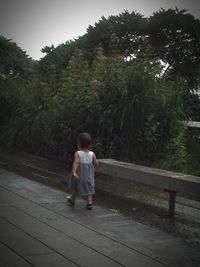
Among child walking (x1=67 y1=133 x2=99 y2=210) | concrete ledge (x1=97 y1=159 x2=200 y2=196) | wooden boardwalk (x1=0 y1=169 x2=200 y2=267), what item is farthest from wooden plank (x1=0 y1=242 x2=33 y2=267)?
concrete ledge (x1=97 y1=159 x2=200 y2=196)

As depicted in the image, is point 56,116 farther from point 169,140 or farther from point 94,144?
point 169,140

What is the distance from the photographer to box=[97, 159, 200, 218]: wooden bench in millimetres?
6277

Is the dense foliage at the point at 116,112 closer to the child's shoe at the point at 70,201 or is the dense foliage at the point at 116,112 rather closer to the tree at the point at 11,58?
the child's shoe at the point at 70,201

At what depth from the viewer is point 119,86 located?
10164mm

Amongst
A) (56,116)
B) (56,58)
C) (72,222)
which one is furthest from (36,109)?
(56,58)

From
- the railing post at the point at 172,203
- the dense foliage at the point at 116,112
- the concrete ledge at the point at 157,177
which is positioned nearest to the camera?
the concrete ledge at the point at 157,177

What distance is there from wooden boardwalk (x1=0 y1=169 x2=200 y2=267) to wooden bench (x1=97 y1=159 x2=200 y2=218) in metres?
0.72

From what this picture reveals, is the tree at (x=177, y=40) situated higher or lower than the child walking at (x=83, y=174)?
higher

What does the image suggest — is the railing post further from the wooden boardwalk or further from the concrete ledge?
the wooden boardwalk

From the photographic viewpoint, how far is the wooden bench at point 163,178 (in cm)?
628

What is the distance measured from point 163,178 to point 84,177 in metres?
1.14

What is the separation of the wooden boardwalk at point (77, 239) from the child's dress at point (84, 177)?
0.27 metres

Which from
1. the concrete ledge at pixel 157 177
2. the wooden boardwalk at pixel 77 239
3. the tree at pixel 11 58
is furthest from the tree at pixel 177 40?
the wooden boardwalk at pixel 77 239

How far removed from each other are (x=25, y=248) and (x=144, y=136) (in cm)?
582
